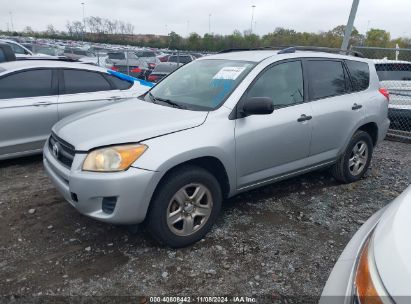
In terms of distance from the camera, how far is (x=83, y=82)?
5.55 m

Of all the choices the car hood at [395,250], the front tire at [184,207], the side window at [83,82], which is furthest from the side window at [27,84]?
the car hood at [395,250]

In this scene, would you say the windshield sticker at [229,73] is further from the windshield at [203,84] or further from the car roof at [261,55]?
the car roof at [261,55]

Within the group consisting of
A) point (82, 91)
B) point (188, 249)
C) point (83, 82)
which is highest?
point (83, 82)

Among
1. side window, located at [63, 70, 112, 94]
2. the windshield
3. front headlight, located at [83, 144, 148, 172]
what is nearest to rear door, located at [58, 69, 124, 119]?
side window, located at [63, 70, 112, 94]

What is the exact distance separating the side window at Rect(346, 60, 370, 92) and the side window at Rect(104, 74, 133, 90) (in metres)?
3.48

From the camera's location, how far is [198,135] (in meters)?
3.04

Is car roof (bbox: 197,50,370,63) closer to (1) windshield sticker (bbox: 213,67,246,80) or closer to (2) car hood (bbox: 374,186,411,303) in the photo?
(1) windshield sticker (bbox: 213,67,246,80)

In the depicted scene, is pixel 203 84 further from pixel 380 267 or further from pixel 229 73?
pixel 380 267

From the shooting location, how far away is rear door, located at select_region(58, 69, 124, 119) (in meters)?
5.27

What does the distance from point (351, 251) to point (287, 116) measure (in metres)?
2.06

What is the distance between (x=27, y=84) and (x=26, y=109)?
426mm

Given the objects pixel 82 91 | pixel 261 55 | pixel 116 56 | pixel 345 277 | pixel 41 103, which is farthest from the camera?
pixel 116 56

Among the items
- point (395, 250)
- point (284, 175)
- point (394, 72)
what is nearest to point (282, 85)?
point (284, 175)

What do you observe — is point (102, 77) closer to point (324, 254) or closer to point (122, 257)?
point (122, 257)
